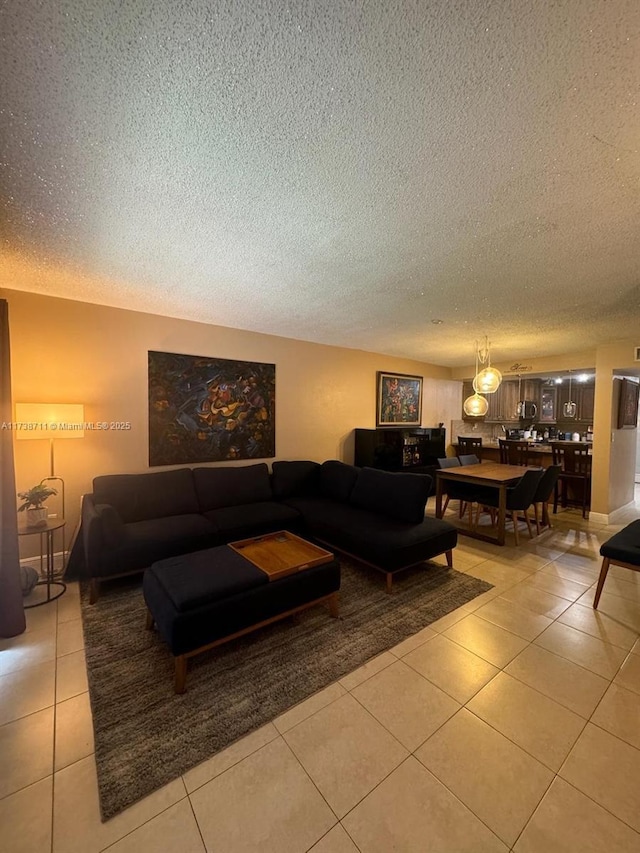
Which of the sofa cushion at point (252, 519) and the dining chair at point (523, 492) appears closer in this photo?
the sofa cushion at point (252, 519)

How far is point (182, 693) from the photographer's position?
1.77m

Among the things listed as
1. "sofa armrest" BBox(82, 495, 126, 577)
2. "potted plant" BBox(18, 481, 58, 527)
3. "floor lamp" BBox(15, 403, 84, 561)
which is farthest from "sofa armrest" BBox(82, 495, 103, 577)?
"floor lamp" BBox(15, 403, 84, 561)

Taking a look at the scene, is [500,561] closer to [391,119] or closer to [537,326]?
[537,326]

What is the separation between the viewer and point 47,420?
2695 millimetres

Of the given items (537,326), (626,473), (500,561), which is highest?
(537,326)

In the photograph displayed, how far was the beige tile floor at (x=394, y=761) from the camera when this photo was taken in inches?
46.4

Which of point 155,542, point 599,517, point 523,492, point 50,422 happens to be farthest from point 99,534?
point 599,517

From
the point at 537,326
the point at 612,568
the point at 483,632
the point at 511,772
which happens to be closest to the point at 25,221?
the point at 511,772

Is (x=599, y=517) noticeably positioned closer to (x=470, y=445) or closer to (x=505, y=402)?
(x=470, y=445)

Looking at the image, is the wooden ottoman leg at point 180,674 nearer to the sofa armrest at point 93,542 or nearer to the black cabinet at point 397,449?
the sofa armrest at point 93,542

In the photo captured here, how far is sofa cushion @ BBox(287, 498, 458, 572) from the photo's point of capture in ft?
9.23

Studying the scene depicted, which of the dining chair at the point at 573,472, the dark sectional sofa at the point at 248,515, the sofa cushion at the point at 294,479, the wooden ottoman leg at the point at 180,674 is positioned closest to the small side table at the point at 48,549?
the dark sectional sofa at the point at 248,515

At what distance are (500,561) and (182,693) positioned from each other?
3058mm

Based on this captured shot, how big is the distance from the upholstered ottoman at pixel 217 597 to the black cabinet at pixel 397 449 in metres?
2.96
